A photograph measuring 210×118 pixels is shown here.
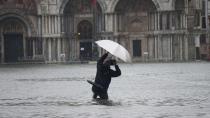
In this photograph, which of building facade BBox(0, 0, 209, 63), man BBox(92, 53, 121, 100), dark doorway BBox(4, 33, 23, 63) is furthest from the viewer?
dark doorway BBox(4, 33, 23, 63)

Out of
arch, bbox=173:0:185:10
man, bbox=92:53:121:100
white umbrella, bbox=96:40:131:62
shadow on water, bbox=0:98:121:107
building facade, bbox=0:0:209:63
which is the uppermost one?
arch, bbox=173:0:185:10

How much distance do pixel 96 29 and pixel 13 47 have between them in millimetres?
8484

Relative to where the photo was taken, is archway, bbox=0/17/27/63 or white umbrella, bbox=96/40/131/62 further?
archway, bbox=0/17/27/63

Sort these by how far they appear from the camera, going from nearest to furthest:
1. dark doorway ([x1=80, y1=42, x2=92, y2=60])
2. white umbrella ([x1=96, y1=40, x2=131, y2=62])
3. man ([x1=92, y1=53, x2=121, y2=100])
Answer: white umbrella ([x1=96, y1=40, x2=131, y2=62]) < man ([x1=92, y1=53, x2=121, y2=100]) < dark doorway ([x1=80, y1=42, x2=92, y2=60])

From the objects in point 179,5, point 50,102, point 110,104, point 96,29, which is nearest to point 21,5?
Answer: point 96,29

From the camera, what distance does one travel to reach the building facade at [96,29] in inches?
2717

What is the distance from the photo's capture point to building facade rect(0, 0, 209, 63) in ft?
226

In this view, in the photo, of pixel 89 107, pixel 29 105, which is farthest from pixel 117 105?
pixel 29 105

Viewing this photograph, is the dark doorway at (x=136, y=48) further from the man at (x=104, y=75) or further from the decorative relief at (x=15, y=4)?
the man at (x=104, y=75)

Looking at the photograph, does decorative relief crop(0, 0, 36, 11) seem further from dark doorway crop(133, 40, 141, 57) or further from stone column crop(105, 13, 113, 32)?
dark doorway crop(133, 40, 141, 57)

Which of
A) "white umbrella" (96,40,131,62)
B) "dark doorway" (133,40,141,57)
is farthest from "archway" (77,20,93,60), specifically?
"white umbrella" (96,40,131,62)

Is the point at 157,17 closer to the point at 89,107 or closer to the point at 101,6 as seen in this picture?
the point at 101,6

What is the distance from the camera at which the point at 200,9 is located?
72125 mm

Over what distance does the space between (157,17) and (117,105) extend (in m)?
51.1
